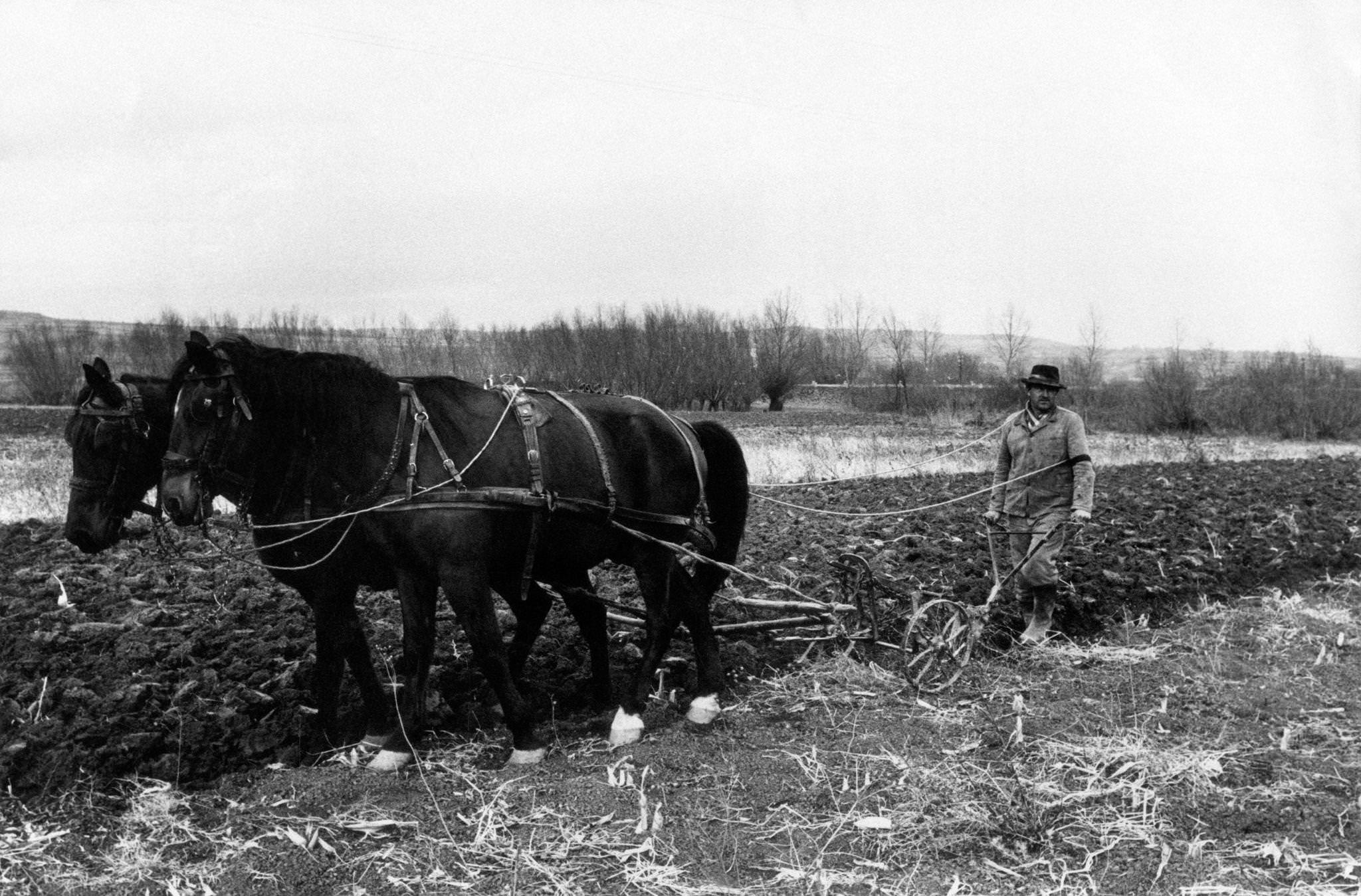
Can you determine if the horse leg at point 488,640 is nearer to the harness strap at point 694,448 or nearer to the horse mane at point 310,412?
the horse mane at point 310,412

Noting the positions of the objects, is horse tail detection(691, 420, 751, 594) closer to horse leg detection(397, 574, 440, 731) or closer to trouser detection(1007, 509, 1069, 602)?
horse leg detection(397, 574, 440, 731)

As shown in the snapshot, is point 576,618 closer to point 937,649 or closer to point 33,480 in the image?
point 937,649

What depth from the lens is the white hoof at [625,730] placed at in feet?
16.9

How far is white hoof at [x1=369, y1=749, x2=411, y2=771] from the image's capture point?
4.79 meters

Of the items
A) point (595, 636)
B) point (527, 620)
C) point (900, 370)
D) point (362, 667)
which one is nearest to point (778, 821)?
point (595, 636)

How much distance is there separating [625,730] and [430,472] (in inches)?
64.6

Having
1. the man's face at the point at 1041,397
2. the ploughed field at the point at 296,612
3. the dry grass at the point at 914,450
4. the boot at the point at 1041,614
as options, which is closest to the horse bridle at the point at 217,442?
the ploughed field at the point at 296,612

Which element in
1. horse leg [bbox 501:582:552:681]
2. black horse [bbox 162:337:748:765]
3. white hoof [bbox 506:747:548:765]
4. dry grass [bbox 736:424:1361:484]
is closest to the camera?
black horse [bbox 162:337:748:765]

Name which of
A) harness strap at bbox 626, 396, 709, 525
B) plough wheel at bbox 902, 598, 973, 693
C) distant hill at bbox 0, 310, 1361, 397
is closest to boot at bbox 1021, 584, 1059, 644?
plough wheel at bbox 902, 598, 973, 693

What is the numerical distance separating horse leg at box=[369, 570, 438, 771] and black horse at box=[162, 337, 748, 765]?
16 millimetres

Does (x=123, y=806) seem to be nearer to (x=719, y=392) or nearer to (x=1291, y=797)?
(x=1291, y=797)

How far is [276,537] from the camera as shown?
489cm

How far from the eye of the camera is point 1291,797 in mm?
4418

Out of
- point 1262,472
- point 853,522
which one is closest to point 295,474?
point 853,522
